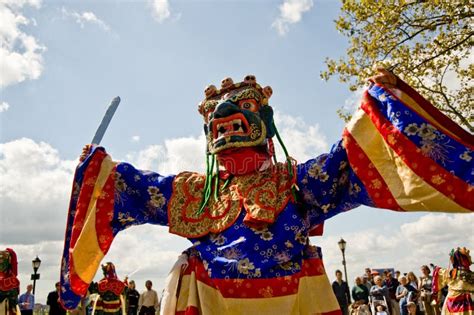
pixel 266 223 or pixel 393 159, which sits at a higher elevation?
pixel 393 159

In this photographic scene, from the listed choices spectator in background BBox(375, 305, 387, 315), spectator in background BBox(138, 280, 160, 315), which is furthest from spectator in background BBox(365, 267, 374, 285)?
spectator in background BBox(138, 280, 160, 315)

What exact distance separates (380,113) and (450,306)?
611cm

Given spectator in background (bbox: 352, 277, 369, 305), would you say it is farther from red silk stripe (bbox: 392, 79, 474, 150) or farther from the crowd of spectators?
red silk stripe (bbox: 392, 79, 474, 150)

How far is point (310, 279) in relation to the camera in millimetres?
3236

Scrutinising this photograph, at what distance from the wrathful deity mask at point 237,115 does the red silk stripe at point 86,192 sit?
2.73ft

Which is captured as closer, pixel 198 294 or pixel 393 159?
pixel 393 159

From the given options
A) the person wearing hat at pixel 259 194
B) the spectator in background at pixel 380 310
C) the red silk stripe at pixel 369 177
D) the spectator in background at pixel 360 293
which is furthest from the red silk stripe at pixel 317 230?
the spectator in background at pixel 360 293

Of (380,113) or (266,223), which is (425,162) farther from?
(266,223)

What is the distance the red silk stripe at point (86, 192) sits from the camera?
364 centimetres

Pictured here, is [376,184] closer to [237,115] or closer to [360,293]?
[237,115]

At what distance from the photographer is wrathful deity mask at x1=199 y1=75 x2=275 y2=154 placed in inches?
142

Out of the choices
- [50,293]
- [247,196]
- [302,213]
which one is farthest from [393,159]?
[50,293]

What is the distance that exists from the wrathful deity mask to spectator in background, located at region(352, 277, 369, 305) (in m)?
7.27

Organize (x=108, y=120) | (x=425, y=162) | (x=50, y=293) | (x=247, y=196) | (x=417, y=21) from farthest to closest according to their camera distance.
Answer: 1. (x=50, y=293)
2. (x=417, y=21)
3. (x=108, y=120)
4. (x=247, y=196)
5. (x=425, y=162)
